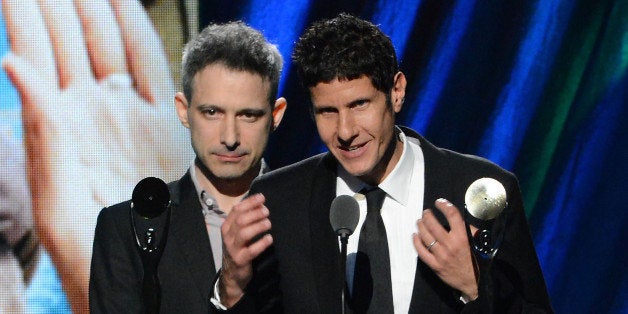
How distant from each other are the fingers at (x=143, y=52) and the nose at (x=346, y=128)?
131 centimetres

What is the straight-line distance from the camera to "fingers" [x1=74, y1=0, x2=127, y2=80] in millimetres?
3359

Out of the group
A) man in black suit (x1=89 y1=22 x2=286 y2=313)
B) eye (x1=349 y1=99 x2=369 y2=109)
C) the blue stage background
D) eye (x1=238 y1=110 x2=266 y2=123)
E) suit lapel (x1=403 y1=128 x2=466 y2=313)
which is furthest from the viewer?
the blue stage background

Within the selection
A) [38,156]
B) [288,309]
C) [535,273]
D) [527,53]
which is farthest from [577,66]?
[38,156]

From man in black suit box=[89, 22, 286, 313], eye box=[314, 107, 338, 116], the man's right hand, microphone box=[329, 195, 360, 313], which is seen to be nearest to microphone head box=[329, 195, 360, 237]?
microphone box=[329, 195, 360, 313]

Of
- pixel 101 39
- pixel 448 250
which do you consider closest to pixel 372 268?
pixel 448 250

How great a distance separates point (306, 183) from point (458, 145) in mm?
1209

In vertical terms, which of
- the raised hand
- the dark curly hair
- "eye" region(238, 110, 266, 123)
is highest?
the dark curly hair

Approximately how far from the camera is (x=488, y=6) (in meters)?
3.49

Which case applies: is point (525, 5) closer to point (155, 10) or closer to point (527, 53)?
point (527, 53)

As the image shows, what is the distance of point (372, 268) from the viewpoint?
2234 millimetres

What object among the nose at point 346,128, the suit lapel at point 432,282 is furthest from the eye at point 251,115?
the suit lapel at point 432,282

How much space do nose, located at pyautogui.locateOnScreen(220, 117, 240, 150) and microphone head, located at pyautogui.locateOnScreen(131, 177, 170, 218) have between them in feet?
1.46

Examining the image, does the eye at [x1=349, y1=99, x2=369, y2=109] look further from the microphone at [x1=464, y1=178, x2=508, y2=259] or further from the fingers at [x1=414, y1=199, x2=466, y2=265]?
the microphone at [x1=464, y1=178, x2=508, y2=259]

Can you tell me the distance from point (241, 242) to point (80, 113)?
5.02 ft
